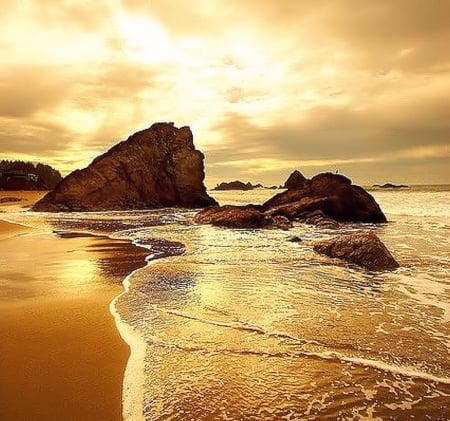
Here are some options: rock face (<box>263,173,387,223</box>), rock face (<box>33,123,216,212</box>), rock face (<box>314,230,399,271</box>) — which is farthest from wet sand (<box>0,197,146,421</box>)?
rock face (<box>33,123,216,212</box>)

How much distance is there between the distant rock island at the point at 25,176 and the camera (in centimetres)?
6184

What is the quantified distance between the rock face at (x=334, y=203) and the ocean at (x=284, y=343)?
12.2 m

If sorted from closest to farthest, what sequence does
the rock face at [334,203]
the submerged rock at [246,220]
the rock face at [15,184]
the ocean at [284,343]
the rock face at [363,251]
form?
the ocean at [284,343] < the rock face at [363,251] < the submerged rock at [246,220] < the rock face at [334,203] < the rock face at [15,184]

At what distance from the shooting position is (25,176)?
2544 inches

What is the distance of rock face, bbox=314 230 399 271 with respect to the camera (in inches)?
300

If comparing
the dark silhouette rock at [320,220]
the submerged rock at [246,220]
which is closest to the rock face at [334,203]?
the dark silhouette rock at [320,220]

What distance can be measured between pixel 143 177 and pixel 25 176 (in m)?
39.7

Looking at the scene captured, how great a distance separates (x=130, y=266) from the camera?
7383 mm

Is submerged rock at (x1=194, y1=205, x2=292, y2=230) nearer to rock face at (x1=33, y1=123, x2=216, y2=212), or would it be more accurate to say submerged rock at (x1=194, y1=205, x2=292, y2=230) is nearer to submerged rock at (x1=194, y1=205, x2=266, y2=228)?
submerged rock at (x1=194, y1=205, x2=266, y2=228)

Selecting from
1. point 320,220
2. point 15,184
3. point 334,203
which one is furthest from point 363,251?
point 15,184

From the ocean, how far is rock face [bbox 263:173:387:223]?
12172 mm

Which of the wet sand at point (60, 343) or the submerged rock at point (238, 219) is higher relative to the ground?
the submerged rock at point (238, 219)

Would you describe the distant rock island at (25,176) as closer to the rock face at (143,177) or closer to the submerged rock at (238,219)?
the rock face at (143,177)

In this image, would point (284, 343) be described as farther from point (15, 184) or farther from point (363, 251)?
point (15, 184)
